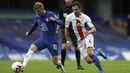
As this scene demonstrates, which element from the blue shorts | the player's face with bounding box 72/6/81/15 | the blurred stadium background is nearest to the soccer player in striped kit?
the player's face with bounding box 72/6/81/15

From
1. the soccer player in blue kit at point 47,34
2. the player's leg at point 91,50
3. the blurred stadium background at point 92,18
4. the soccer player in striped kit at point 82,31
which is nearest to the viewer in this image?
the soccer player in blue kit at point 47,34

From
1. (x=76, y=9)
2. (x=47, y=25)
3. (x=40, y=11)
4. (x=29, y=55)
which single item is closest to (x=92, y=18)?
(x=76, y=9)

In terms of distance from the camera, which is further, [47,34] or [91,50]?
[91,50]

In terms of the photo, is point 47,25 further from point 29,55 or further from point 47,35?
point 29,55

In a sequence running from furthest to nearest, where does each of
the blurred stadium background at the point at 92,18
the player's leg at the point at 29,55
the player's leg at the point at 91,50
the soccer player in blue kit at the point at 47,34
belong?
the blurred stadium background at the point at 92,18 → the player's leg at the point at 91,50 → the soccer player in blue kit at the point at 47,34 → the player's leg at the point at 29,55

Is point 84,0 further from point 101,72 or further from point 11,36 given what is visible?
point 101,72

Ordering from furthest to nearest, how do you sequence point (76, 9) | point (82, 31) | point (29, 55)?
1. point (82, 31)
2. point (76, 9)
3. point (29, 55)

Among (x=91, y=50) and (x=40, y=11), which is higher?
(x=40, y=11)

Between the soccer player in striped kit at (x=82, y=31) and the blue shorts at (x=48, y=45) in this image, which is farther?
the soccer player in striped kit at (x=82, y=31)

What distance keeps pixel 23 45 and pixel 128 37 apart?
30.4 feet

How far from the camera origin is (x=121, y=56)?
24.5m

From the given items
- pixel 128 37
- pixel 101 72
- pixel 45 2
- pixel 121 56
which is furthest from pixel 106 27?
pixel 101 72

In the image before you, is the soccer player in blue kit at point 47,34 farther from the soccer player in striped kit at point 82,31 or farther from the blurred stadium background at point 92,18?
the blurred stadium background at point 92,18

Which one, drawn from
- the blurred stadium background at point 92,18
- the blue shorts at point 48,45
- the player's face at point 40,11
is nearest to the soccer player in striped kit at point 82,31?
the blue shorts at point 48,45
